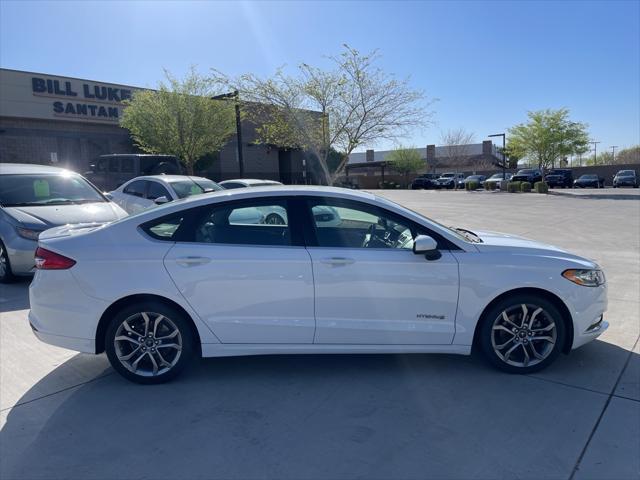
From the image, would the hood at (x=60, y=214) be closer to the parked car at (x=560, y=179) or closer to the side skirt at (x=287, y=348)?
the side skirt at (x=287, y=348)

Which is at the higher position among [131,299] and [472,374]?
[131,299]

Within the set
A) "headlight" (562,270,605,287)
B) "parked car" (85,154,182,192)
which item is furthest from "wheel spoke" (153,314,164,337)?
"parked car" (85,154,182,192)

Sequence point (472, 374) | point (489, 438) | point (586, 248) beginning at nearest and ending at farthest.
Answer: point (489, 438) < point (472, 374) < point (586, 248)

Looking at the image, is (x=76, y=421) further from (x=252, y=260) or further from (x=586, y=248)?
(x=586, y=248)

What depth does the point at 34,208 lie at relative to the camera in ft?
23.4

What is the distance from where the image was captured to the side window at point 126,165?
49.4ft

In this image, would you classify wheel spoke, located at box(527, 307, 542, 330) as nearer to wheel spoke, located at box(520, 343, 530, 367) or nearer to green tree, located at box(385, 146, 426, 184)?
wheel spoke, located at box(520, 343, 530, 367)

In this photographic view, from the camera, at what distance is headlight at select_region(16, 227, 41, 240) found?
21.7 ft

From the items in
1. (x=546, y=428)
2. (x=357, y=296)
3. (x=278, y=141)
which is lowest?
(x=546, y=428)

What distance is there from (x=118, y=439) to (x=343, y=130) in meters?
13.5

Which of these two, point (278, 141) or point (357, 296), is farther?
point (278, 141)

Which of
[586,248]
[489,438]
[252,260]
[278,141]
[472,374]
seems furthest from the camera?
[278,141]

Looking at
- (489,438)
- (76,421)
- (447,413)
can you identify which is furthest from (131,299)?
(489,438)

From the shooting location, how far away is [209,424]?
3152mm
